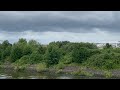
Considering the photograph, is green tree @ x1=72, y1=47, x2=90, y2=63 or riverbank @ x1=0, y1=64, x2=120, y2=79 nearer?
riverbank @ x1=0, y1=64, x2=120, y2=79

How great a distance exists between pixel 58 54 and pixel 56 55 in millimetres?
44

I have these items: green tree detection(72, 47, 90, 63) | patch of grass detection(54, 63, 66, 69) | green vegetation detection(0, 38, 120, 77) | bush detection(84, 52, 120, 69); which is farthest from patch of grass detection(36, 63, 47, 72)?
bush detection(84, 52, 120, 69)

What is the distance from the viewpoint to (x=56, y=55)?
229 centimetres

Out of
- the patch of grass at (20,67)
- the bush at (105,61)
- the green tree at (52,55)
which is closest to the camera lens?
the patch of grass at (20,67)

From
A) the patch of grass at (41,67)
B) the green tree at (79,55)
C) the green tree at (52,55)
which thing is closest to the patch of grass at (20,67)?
the patch of grass at (41,67)

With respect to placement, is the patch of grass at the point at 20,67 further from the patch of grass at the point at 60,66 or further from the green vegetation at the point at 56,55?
the patch of grass at the point at 60,66

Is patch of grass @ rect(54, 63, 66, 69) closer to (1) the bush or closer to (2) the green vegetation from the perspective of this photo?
(2) the green vegetation

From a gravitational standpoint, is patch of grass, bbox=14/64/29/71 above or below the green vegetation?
below

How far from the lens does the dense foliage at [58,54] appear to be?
2125 millimetres

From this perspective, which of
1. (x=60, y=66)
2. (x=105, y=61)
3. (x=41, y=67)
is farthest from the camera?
(x=105, y=61)

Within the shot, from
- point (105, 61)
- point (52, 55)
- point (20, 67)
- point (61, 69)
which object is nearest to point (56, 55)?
point (52, 55)

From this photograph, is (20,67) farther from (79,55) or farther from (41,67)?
(79,55)

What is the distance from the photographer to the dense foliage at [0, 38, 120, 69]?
6.97ft
